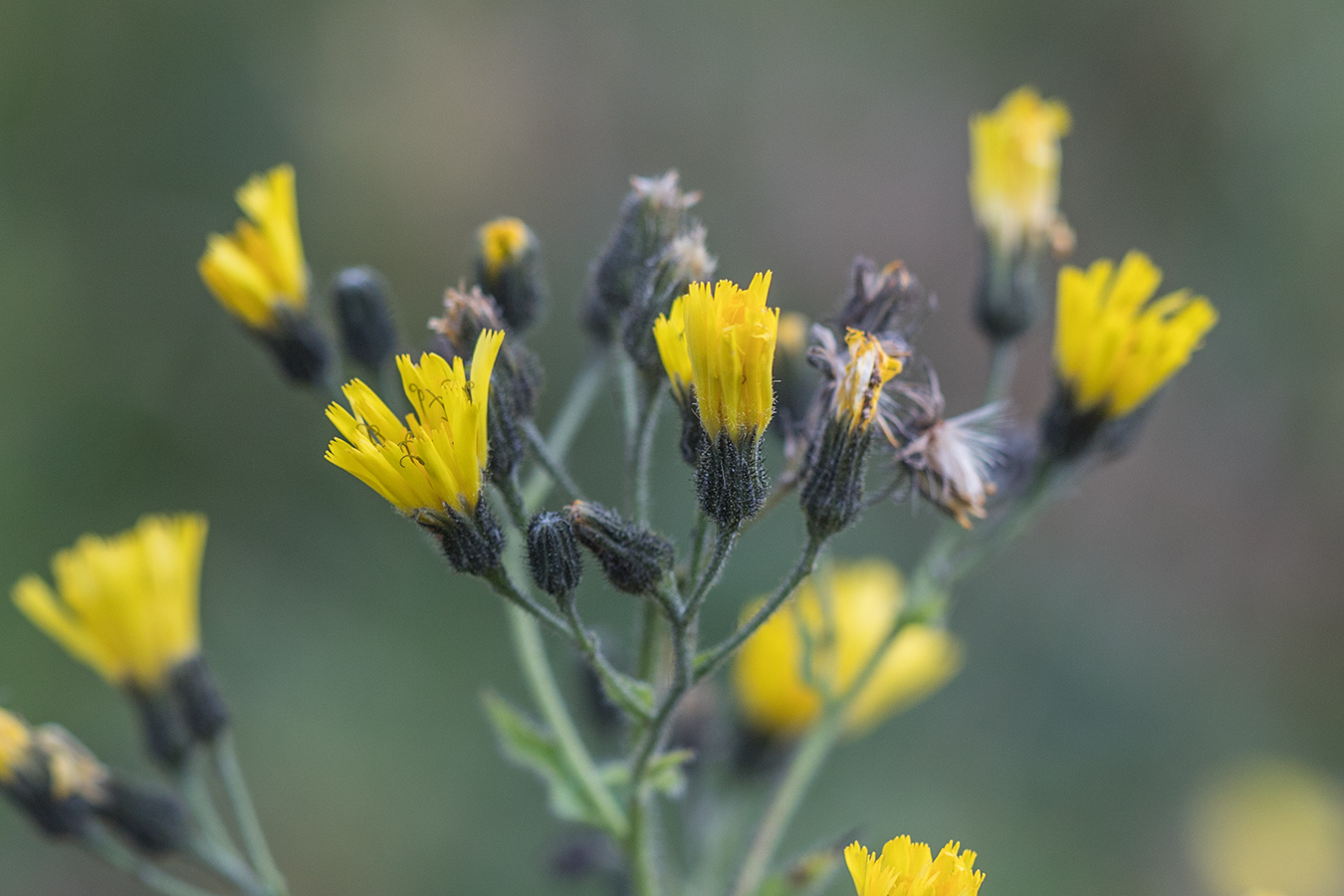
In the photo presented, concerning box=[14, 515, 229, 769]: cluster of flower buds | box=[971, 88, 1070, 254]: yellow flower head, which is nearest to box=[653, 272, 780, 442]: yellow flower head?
box=[971, 88, 1070, 254]: yellow flower head

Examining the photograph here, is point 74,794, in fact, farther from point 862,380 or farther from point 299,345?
point 862,380

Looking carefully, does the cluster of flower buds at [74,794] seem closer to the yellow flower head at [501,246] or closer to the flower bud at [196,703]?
the flower bud at [196,703]

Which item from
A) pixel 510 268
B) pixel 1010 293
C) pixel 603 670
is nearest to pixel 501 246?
pixel 510 268

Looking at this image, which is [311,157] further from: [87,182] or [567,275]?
[567,275]

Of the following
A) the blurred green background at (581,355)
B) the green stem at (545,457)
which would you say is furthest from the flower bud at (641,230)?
the blurred green background at (581,355)

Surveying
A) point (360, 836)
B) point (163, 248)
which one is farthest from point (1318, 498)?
point (163, 248)
